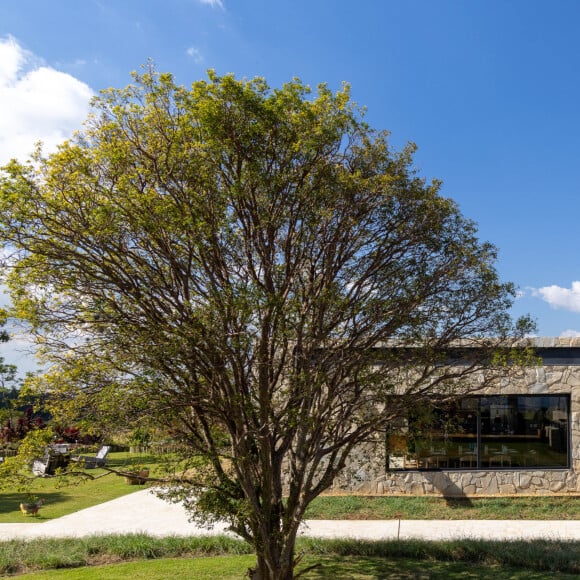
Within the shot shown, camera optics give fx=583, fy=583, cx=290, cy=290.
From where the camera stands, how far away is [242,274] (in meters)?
7.11

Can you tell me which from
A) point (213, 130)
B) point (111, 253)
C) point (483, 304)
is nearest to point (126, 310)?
point (111, 253)

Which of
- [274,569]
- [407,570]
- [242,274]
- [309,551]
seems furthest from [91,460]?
[242,274]

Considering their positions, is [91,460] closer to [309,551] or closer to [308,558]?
[309,551]

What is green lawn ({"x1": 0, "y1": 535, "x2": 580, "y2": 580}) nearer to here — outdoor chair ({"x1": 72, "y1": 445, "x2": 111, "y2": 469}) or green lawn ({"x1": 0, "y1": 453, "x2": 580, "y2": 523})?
outdoor chair ({"x1": 72, "y1": 445, "x2": 111, "y2": 469})

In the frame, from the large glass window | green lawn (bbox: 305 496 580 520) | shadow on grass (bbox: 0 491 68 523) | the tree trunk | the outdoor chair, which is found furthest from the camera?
the large glass window

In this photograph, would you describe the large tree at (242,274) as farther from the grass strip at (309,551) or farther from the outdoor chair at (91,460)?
the grass strip at (309,551)

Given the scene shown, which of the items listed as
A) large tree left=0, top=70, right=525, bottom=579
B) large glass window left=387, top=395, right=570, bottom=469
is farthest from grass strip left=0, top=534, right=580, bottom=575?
large glass window left=387, top=395, right=570, bottom=469

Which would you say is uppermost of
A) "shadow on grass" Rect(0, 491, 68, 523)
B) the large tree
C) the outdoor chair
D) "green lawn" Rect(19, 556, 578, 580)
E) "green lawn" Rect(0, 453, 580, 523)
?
the large tree

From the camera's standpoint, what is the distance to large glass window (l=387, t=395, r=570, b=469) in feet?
46.9

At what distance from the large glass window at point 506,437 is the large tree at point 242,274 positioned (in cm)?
725

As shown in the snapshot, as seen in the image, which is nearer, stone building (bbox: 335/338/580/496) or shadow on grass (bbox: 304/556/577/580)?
shadow on grass (bbox: 304/556/577/580)

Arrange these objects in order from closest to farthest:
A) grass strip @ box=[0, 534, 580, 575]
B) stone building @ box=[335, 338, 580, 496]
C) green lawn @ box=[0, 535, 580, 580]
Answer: green lawn @ box=[0, 535, 580, 580], grass strip @ box=[0, 534, 580, 575], stone building @ box=[335, 338, 580, 496]

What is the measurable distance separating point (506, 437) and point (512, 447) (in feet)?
0.90

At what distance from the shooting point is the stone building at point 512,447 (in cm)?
1409
